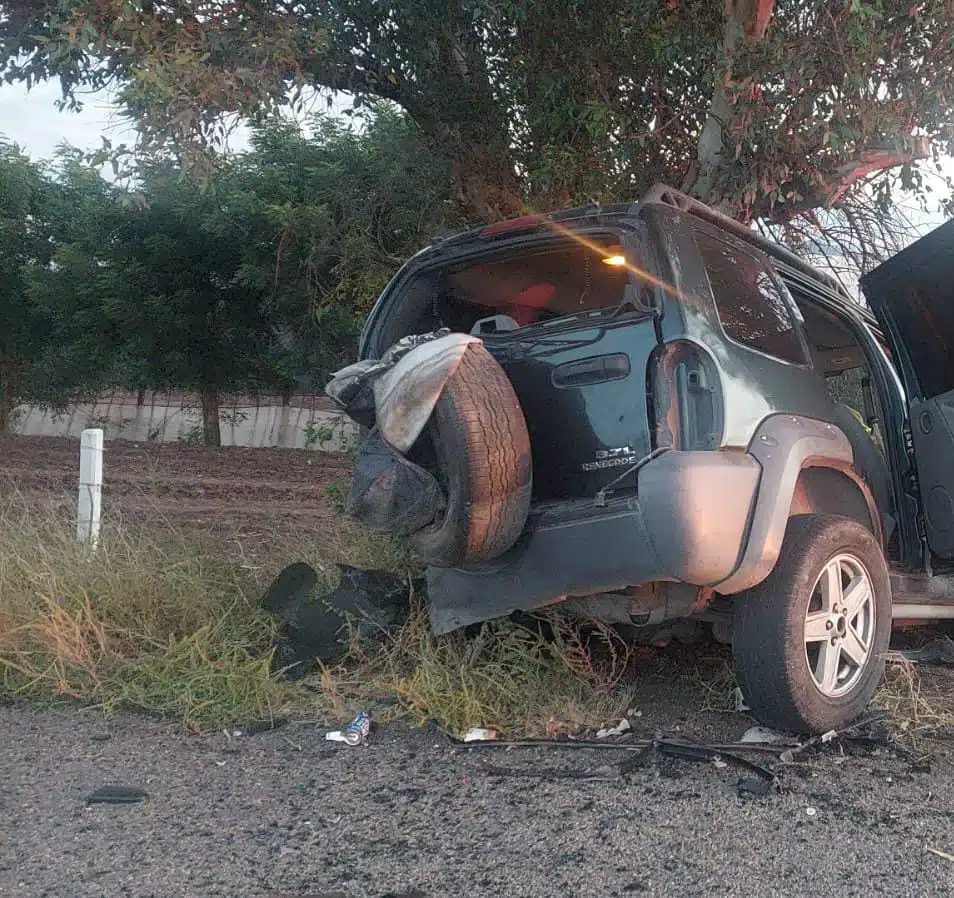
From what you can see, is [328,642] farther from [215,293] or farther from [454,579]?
[215,293]

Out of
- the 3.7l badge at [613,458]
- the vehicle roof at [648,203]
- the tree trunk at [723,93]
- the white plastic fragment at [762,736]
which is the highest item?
the tree trunk at [723,93]

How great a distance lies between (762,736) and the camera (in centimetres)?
378

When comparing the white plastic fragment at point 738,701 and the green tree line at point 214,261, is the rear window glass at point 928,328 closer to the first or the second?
the white plastic fragment at point 738,701

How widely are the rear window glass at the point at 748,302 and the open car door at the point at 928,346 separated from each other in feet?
2.89

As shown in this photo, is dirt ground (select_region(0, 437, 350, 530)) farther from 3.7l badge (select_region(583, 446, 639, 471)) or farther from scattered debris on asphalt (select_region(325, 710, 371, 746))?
3.7l badge (select_region(583, 446, 639, 471))

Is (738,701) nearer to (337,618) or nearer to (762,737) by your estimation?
(762,737)

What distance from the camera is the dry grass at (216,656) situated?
4141mm

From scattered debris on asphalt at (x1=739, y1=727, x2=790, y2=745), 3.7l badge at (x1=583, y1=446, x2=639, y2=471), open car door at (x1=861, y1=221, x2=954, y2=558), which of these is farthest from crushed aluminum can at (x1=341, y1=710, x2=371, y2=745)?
open car door at (x1=861, y1=221, x2=954, y2=558)

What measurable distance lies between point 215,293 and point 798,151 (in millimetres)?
15711

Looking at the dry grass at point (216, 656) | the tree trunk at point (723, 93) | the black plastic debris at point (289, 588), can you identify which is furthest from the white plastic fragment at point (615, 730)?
the tree trunk at point (723, 93)

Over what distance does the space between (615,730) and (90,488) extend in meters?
3.47

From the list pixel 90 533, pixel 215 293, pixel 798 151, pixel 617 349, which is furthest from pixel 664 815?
pixel 215 293

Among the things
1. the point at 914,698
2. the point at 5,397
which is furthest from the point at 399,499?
the point at 5,397

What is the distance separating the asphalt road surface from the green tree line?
3999 mm
